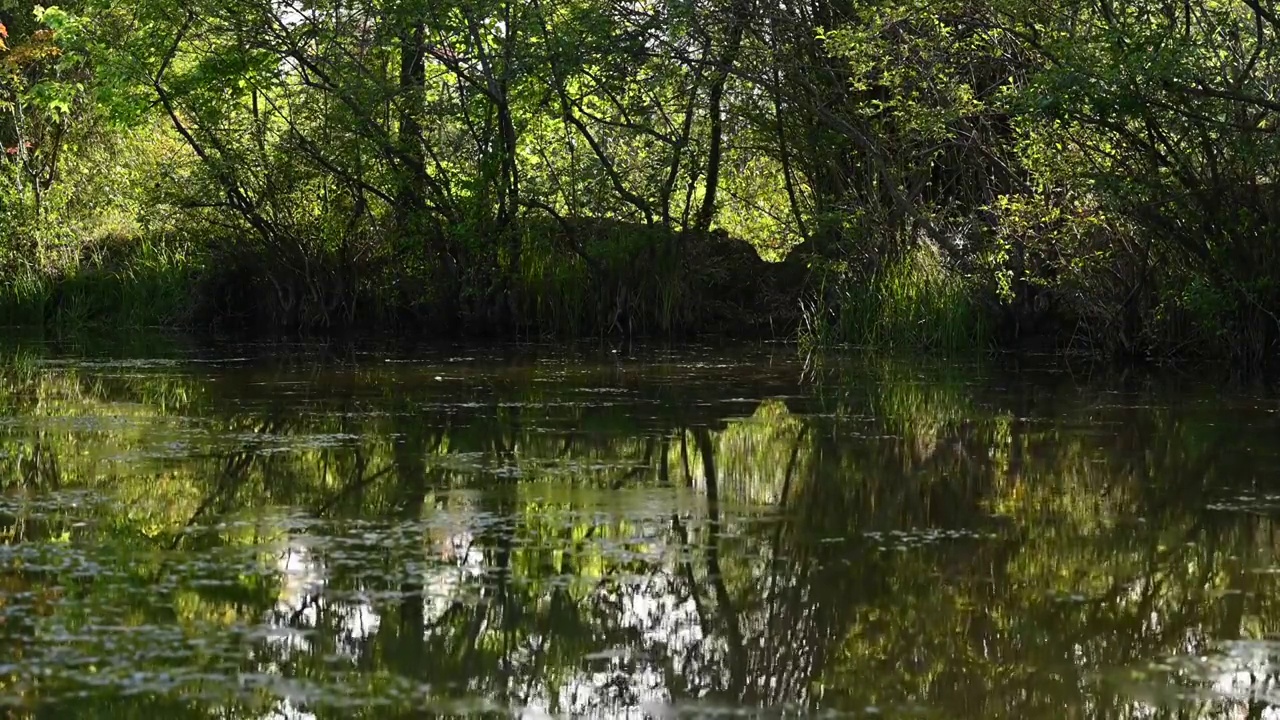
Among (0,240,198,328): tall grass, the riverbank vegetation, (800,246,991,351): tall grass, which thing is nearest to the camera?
the riverbank vegetation

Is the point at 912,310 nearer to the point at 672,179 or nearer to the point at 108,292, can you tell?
the point at 672,179

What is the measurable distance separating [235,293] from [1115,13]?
415 inches

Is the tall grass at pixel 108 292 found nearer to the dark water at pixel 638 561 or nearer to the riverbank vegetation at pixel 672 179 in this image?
the riverbank vegetation at pixel 672 179

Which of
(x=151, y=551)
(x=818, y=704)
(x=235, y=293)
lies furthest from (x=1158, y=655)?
(x=235, y=293)

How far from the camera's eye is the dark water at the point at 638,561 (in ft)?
11.4

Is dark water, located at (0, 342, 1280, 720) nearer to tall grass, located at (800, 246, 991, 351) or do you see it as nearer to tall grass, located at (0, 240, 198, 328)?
tall grass, located at (800, 246, 991, 351)

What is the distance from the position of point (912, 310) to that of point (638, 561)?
30.6ft

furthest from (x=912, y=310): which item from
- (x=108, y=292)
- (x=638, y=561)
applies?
(x=108, y=292)

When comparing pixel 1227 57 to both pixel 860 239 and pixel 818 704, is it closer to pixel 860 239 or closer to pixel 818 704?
pixel 860 239

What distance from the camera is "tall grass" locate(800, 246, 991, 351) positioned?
1342 centimetres

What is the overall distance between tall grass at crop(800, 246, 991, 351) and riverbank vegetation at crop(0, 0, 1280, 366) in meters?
0.03

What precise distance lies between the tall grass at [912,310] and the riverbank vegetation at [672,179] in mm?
27

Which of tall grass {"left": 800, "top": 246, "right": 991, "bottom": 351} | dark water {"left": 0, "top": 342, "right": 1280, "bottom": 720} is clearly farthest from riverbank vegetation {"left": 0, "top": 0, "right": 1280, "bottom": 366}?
dark water {"left": 0, "top": 342, "right": 1280, "bottom": 720}

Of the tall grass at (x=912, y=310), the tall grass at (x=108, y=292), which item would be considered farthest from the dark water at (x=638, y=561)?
the tall grass at (x=108, y=292)
